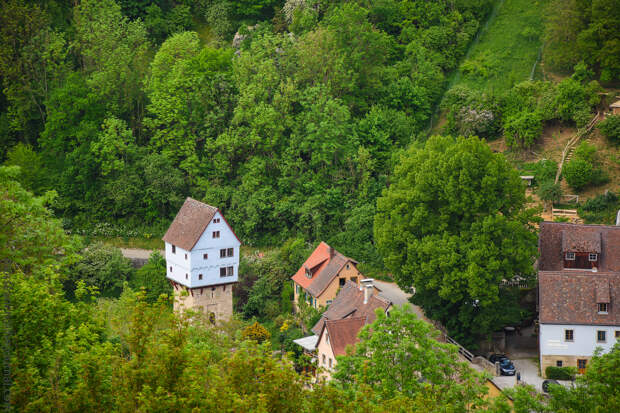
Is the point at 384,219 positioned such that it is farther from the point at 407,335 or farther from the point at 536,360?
the point at 407,335

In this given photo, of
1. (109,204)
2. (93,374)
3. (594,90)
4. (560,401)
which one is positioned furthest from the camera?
(109,204)

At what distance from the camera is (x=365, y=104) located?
6906cm

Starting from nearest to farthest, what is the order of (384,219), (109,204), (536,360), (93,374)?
(93,374) → (536,360) → (384,219) → (109,204)

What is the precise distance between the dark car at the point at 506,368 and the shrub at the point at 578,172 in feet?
53.5

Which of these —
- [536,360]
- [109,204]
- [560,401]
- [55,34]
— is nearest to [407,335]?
[560,401]

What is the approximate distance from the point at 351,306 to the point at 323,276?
6382 millimetres

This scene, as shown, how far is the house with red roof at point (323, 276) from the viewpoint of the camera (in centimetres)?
5619

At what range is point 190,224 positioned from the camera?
57844 millimetres

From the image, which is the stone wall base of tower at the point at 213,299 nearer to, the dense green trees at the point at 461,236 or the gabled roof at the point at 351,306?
the gabled roof at the point at 351,306

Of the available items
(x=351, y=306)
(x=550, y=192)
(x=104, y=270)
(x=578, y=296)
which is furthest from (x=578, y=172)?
(x=104, y=270)

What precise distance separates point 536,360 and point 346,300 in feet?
37.7

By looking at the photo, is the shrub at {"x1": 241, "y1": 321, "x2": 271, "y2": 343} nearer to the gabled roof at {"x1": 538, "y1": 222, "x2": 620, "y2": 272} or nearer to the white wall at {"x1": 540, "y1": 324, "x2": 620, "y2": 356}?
the white wall at {"x1": 540, "y1": 324, "x2": 620, "y2": 356}

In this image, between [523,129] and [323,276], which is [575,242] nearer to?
[523,129]

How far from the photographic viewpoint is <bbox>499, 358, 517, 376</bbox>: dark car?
4778 cm
